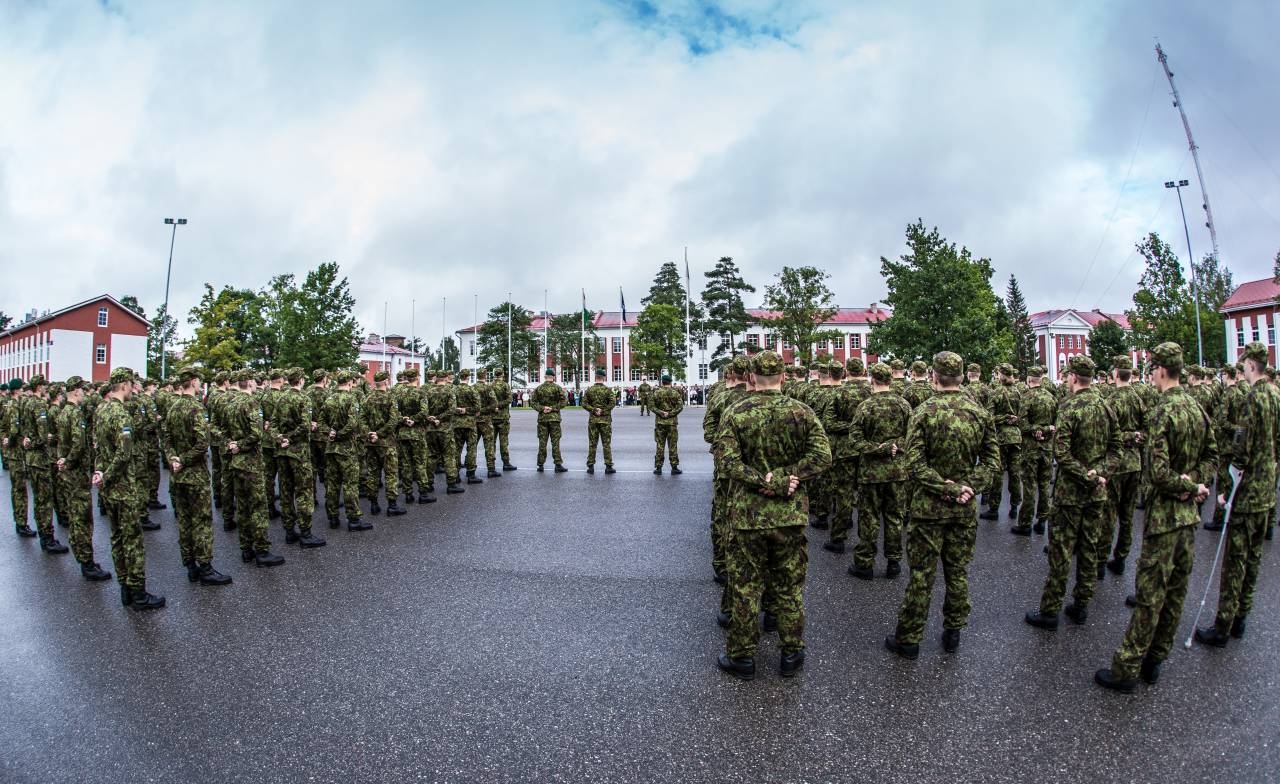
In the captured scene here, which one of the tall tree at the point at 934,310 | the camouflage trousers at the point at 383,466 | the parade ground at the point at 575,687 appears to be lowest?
the parade ground at the point at 575,687

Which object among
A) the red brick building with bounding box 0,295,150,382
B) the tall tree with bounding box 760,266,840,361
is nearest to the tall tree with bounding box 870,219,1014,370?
the tall tree with bounding box 760,266,840,361

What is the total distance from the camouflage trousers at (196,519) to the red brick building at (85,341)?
66.3m

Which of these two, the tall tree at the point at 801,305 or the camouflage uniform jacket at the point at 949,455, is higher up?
the tall tree at the point at 801,305

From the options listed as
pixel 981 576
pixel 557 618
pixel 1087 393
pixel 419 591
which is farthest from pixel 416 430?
pixel 1087 393

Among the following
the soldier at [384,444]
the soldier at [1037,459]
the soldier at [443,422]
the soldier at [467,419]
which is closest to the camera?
the soldier at [1037,459]

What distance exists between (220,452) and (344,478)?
1576mm

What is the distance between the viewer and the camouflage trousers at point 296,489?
339 inches

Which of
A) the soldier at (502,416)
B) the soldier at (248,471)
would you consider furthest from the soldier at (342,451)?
the soldier at (502,416)

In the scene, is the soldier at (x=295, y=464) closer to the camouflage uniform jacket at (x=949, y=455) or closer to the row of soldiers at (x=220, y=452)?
the row of soldiers at (x=220, y=452)

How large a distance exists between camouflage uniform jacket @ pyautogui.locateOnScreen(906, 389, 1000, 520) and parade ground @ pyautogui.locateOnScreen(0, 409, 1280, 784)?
1155mm

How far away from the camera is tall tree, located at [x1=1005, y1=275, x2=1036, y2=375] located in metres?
82.4

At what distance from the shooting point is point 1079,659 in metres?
4.92

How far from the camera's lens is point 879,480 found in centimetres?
710

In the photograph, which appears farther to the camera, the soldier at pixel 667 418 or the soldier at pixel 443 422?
the soldier at pixel 667 418
